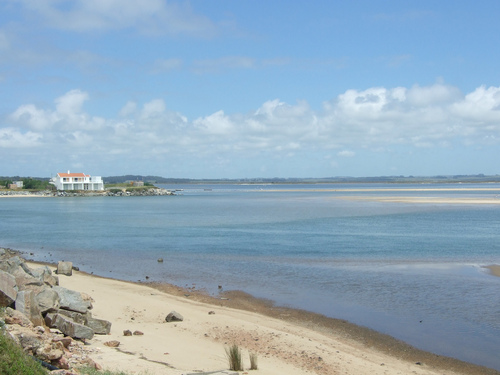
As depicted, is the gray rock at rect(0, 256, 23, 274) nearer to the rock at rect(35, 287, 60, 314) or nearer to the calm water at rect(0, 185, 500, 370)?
the rock at rect(35, 287, 60, 314)

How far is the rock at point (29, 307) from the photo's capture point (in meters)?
11.7

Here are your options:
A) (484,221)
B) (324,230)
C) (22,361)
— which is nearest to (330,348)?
(22,361)

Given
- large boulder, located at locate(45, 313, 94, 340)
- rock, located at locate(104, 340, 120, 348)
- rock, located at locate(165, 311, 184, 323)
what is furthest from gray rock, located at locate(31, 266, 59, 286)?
rock, located at locate(104, 340, 120, 348)

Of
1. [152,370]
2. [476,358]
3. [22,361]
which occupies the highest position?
[22,361]

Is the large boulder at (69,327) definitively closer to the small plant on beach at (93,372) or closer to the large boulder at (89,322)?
the large boulder at (89,322)

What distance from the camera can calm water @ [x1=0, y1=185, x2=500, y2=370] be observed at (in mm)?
17203

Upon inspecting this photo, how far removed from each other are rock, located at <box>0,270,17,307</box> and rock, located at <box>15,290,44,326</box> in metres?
0.15

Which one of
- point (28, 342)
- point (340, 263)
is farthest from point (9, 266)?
point (340, 263)

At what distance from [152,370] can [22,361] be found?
333 cm

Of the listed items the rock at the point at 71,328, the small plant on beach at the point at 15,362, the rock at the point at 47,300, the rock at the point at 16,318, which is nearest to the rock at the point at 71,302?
the rock at the point at 47,300

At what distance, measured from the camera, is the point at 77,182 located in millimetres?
150750

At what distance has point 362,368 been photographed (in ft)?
41.2

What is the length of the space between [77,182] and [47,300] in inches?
5726

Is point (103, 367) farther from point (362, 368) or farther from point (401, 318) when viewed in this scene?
point (401, 318)
